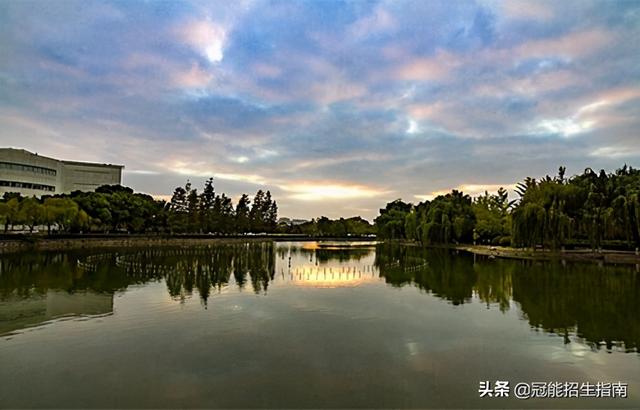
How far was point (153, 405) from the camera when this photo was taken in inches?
281

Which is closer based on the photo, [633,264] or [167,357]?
[167,357]

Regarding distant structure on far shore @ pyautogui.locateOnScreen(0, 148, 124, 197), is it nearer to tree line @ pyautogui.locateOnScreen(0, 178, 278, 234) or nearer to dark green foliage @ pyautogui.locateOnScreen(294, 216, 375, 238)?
tree line @ pyautogui.locateOnScreen(0, 178, 278, 234)

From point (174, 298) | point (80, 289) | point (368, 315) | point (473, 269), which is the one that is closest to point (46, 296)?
point (80, 289)

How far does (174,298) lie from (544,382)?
542 inches

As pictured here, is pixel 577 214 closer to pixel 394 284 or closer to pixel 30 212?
pixel 394 284

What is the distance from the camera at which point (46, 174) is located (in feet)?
238

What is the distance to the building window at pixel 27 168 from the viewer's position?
213ft

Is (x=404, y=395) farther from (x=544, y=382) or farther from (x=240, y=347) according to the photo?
(x=240, y=347)

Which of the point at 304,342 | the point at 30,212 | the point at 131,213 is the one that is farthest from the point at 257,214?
the point at 304,342

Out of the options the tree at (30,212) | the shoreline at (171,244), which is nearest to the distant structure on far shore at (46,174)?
the tree at (30,212)

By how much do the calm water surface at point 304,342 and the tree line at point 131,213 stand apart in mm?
29903

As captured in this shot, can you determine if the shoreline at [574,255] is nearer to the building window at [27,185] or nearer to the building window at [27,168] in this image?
the building window at [27,185]

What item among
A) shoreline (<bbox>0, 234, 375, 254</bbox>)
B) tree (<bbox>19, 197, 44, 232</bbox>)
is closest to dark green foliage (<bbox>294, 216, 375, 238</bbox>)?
shoreline (<bbox>0, 234, 375, 254</bbox>)

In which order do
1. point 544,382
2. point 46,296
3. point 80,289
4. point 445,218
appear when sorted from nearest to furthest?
point 544,382, point 46,296, point 80,289, point 445,218
